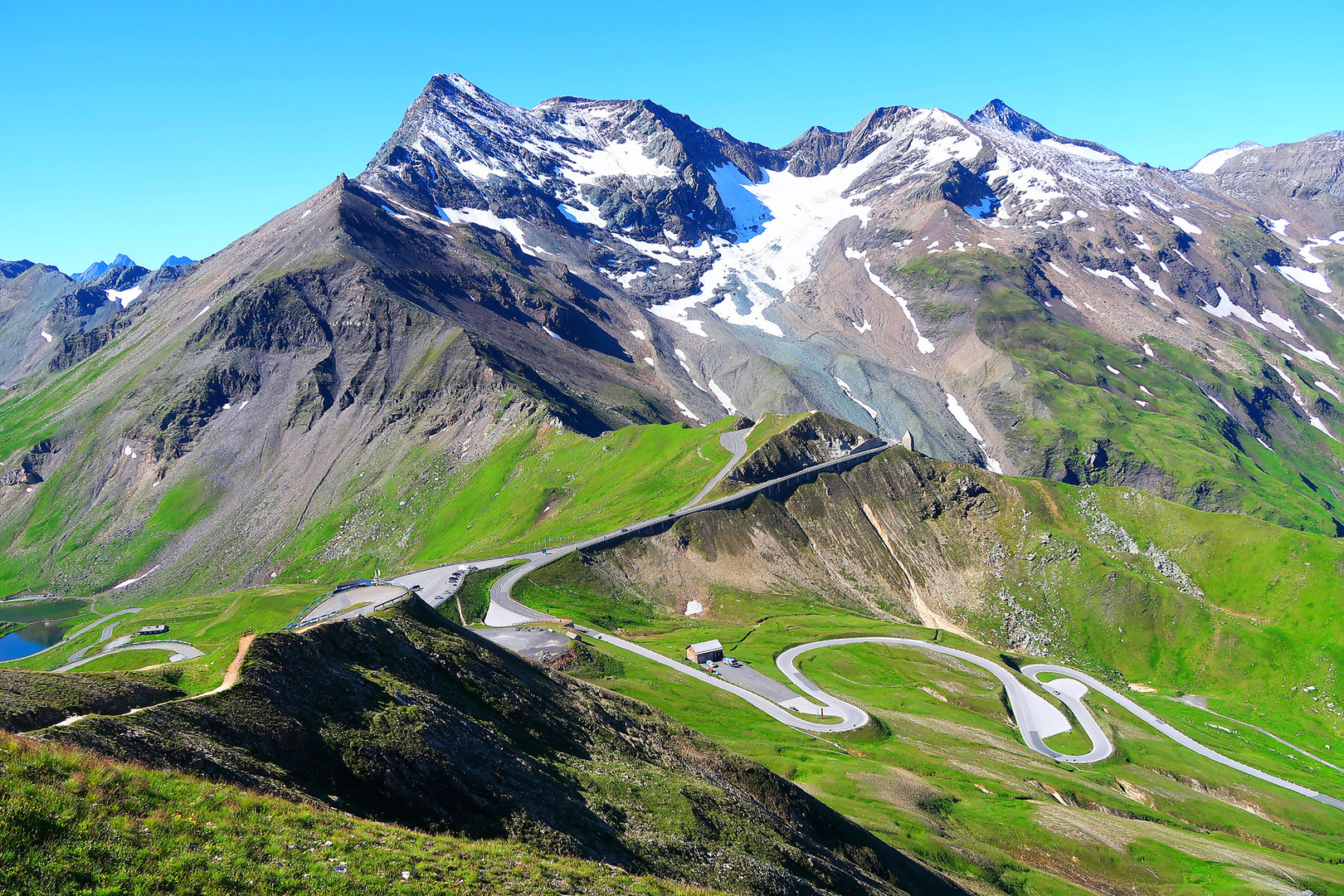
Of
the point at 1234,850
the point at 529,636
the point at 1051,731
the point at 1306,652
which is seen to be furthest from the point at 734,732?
the point at 1306,652

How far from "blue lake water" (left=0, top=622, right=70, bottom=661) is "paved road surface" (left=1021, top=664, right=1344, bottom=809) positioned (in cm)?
18870

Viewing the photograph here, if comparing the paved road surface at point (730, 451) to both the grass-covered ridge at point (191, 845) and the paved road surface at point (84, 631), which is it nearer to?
the paved road surface at point (84, 631)

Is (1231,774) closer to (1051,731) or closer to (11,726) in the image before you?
(1051,731)

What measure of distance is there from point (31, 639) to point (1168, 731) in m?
213

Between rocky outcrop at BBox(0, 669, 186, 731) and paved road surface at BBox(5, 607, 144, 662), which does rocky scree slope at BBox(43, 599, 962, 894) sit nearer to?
rocky outcrop at BBox(0, 669, 186, 731)

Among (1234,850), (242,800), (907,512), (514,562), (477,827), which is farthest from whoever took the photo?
(907,512)

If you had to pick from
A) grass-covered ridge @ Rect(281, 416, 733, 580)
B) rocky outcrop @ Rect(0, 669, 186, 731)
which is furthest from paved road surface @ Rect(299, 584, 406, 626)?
grass-covered ridge @ Rect(281, 416, 733, 580)

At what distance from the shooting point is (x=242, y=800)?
69.8 feet

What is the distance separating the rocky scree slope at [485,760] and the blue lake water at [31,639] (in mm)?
151713

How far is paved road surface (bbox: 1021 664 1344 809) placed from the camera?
314ft

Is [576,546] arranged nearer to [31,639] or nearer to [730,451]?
[730,451]

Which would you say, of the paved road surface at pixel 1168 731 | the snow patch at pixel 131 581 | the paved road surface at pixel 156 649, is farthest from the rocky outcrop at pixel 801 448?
the snow patch at pixel 131 581

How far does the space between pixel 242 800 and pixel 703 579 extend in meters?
112

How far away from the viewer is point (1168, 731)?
109 meters
